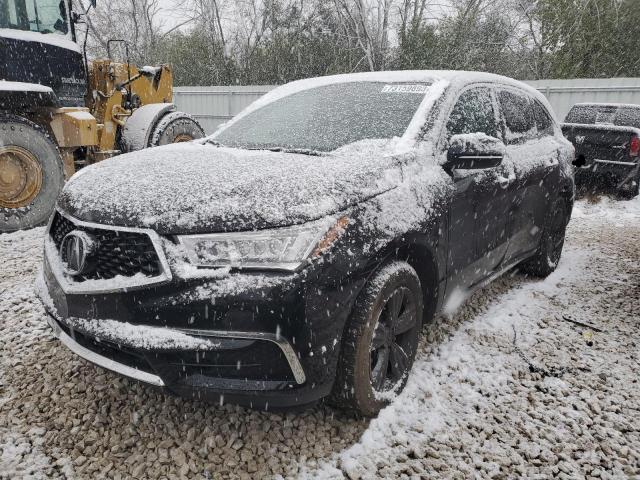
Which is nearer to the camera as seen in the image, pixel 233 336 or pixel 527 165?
pixel 233 336

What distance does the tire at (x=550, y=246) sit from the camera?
14.4 ft

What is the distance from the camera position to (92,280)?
82.6 inches

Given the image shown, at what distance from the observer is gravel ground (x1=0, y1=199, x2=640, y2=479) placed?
2.19 metres

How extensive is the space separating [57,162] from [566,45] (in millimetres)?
17609

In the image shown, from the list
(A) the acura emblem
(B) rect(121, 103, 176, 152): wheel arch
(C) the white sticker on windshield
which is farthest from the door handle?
(B) rect(121, 103, 176, 152): wheel arch

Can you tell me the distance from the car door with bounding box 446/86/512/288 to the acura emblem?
1.86 m

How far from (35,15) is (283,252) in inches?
225

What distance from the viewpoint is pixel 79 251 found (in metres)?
2.09

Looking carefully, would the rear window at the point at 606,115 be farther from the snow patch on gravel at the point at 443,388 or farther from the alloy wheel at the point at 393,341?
the alloy wheel at the point at 393,341

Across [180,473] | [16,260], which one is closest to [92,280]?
[180,473]

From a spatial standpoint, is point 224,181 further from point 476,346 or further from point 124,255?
point 476,346

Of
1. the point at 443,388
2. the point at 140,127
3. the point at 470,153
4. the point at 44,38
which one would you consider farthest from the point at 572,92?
the point at 443,388

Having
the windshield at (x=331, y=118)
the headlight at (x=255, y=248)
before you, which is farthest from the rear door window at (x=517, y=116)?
the headlight at (x=255, y=248)

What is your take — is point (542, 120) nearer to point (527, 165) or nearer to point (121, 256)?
point (527, 165)
